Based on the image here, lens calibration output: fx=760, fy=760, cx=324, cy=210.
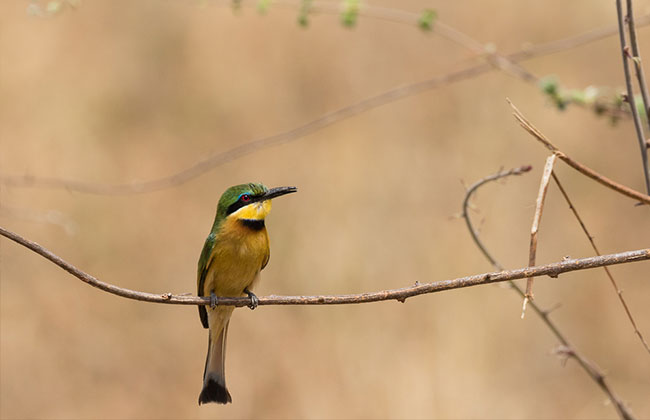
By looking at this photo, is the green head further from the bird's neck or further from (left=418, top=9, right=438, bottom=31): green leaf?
(left=418, top=9, right=438, bottom=31): green leaf

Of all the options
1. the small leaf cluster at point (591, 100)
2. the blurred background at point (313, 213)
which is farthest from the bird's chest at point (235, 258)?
the blurred background at point (313, 213)

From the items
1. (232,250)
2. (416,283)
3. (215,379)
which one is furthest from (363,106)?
(416,283)

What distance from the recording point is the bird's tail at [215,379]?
2842 millimetres

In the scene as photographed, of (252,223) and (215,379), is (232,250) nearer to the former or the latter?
(252,223)

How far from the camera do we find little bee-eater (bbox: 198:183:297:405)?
114 inches

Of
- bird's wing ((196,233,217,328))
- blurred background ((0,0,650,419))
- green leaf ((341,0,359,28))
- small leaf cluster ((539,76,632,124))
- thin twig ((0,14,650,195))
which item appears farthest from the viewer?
blurred background ((0,0,650,419))

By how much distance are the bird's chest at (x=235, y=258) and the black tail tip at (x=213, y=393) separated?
1.15 feet

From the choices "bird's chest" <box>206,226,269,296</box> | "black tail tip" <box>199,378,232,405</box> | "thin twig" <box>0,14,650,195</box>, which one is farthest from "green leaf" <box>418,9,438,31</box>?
"black tail tip" <box>199,378,232,405</box>

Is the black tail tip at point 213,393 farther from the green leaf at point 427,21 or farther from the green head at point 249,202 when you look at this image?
the green leaf at point 427,21

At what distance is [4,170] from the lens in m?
5.14

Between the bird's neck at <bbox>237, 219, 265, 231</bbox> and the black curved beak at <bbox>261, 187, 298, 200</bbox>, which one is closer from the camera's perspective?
the black curved beak at <bbox>261, 187, 298, 200</bbox>

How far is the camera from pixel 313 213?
5148 millimetres

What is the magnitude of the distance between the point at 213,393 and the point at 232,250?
543 millimetres

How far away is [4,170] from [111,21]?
165 cm
